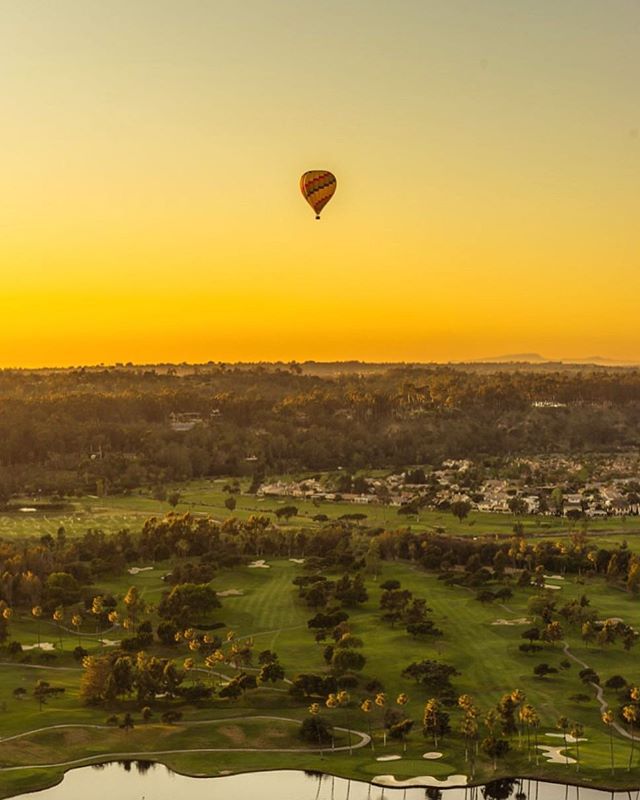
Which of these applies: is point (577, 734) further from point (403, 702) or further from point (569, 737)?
point (403, 702)

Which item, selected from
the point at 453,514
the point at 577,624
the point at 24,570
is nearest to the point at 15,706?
the point at 24,570

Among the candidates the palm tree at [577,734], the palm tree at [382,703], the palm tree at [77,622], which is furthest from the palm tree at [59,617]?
the palm tree at [577,734]

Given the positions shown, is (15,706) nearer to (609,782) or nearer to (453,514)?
(609,782)

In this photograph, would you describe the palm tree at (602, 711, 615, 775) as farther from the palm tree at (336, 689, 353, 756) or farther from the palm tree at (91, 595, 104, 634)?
the palm tree at (91, 595, 104, 634)

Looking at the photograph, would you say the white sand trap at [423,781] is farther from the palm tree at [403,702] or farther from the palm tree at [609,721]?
the palm tree at [609,721]

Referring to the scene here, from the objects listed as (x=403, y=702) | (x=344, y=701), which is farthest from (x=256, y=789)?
(x=403, y=702)
